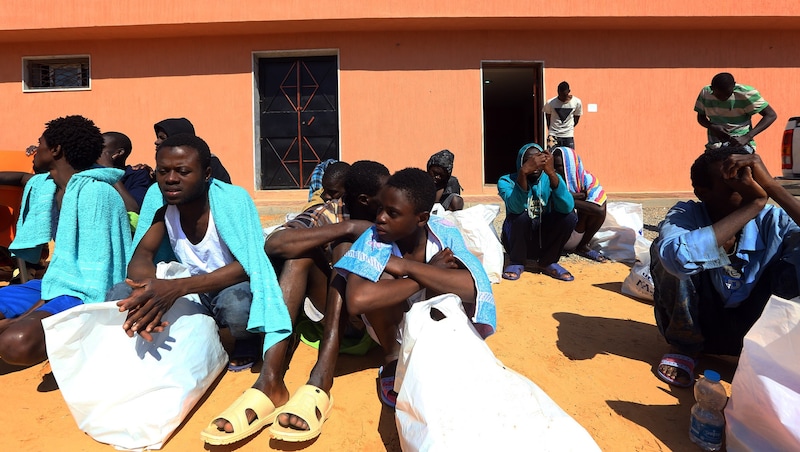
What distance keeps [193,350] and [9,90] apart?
9.12m

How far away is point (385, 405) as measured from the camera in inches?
84.4

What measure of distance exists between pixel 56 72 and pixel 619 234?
31.6 feet

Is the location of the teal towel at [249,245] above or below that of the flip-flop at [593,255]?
above

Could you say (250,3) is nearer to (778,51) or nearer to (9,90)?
(9,90)

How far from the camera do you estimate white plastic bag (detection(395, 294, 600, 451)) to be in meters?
1.42

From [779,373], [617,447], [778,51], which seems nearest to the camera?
[779,373]

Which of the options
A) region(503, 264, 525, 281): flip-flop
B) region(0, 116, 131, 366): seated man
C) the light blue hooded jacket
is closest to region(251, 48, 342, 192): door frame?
the light blue hooded jacket

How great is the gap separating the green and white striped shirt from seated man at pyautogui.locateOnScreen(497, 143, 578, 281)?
2140 millimetres

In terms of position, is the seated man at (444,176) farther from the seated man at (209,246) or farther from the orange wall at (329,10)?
the orange wall at (329,10)

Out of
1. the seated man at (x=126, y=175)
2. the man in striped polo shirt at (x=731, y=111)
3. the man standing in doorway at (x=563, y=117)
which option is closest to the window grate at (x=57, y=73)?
the seated man at (x=126, y=175)

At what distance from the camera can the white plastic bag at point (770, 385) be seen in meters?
1.47

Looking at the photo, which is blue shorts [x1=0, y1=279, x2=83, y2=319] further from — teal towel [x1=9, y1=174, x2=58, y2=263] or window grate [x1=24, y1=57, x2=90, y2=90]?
window grate [x1=24, y1=57, x2=90, y2=90]

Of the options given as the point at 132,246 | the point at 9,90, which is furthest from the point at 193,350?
the point at 9,90

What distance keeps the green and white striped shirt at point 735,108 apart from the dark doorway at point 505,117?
5.26 m
